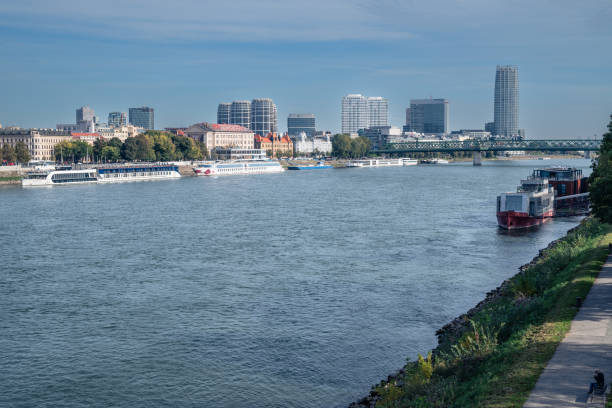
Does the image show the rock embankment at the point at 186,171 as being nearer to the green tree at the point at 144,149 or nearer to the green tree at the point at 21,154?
the green tree at the point at 144,149

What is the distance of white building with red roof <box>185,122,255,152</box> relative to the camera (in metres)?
172

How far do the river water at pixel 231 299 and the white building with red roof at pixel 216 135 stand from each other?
124 metres

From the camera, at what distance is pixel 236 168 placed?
119750 millimetres

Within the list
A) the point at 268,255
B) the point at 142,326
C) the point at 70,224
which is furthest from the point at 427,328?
A: the point at 70,224

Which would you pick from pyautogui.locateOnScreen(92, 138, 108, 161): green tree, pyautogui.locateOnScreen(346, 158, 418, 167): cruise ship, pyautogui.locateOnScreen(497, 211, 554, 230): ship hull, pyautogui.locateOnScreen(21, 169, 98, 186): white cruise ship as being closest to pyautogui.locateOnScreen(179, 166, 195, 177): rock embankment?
pyautogui.locateOnScreen(92, 138, 108, 161): green tree

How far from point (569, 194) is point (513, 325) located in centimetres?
4293

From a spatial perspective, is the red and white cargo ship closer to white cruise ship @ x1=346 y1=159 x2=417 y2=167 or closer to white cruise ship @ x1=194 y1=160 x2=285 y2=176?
white cruise ship @ x1=194 y1=160 x2=285 y2=176

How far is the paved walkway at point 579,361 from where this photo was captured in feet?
33.9

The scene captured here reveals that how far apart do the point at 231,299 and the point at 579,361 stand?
1389cm

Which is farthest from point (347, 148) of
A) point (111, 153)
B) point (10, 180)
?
point (10, 180)

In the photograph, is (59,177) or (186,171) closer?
(59,177)

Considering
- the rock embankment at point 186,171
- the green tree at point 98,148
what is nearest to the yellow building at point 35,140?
the green tree at point 98,148

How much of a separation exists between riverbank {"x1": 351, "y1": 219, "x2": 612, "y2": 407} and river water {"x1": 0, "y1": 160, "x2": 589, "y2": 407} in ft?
4.37

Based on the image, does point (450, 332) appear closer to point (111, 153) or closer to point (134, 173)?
point (134, 173)
